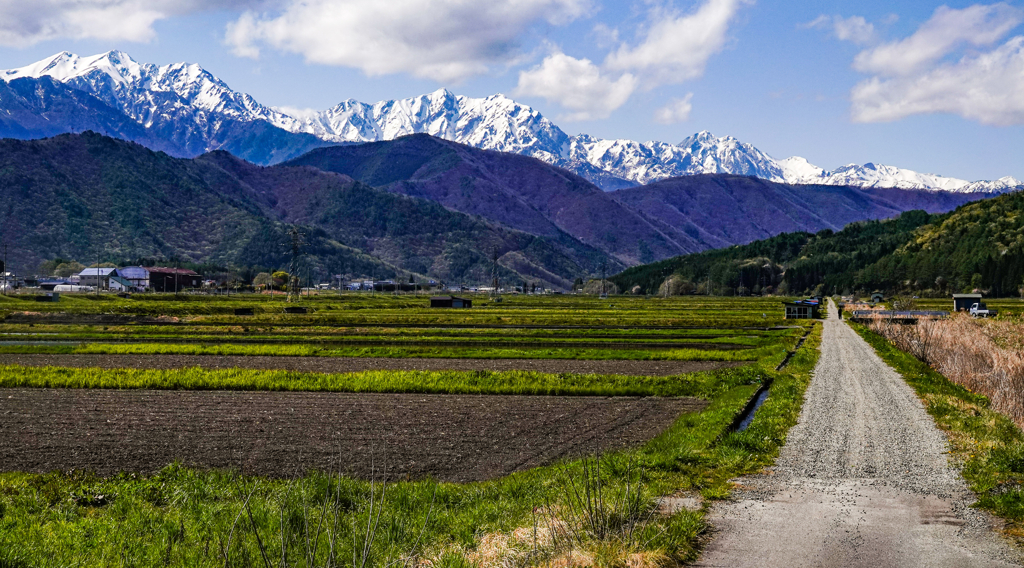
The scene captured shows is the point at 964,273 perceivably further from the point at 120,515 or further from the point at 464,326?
the point at 120,515

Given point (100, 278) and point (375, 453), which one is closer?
point (375, 453)

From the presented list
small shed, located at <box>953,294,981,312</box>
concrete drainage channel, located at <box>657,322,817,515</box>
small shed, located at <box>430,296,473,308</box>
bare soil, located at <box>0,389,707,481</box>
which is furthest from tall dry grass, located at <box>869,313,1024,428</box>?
small shed, located at <box>430,296,473,308</box>

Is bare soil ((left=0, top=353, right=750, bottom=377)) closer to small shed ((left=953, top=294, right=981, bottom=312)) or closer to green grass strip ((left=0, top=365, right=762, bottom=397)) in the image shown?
green grass strip ((left=0, top=365, right=762, bottom=397))

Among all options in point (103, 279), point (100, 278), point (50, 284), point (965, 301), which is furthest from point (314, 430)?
point (50, 284)

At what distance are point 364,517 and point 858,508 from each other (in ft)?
28.9

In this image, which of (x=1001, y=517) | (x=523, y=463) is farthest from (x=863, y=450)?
(x=523, y=463)

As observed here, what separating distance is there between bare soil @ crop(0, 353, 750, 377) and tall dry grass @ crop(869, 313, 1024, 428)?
36.5 feet

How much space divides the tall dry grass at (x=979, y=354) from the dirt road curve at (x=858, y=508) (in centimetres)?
617

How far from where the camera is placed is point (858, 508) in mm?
14070

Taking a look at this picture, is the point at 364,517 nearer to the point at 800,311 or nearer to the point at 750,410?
the point at 750,410

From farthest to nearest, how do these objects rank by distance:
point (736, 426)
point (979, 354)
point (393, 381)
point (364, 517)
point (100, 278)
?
point (100, 278), point (979, 354), point (393, 381), point (736, 426), point (364, 517)

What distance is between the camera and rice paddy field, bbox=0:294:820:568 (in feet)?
38.0

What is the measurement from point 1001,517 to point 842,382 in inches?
901

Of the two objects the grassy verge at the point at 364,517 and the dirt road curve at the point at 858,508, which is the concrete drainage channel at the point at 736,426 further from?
the dirt road curve at the point at 858,508
